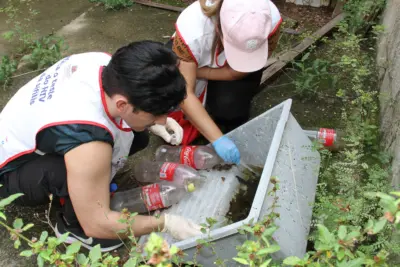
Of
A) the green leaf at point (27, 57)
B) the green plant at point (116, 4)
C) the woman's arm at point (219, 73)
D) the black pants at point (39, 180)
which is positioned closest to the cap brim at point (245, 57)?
the woman's arm at point (219, 73)

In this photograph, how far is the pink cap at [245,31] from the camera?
6.97 ft

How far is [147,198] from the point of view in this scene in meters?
2.39

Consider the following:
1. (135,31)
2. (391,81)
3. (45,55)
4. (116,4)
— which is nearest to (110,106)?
(391,81)

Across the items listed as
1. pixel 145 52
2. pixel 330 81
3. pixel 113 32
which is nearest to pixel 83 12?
pixel 113 32

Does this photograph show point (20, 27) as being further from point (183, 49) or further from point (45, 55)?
point (183, 49)

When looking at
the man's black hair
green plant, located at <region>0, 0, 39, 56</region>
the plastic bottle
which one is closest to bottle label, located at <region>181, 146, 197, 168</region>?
the plastic bottle

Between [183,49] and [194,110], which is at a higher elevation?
[183,49]

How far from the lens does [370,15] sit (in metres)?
3.66

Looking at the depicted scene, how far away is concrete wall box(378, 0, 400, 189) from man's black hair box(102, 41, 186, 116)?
1.24m

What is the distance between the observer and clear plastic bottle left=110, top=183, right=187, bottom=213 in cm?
239

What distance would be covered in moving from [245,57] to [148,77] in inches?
33.2

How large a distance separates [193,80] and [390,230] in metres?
1.49

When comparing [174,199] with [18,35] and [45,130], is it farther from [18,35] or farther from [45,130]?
[18,35]

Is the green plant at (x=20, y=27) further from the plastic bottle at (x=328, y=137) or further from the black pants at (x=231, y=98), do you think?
the plastic bottle at (x=328, y=137)
